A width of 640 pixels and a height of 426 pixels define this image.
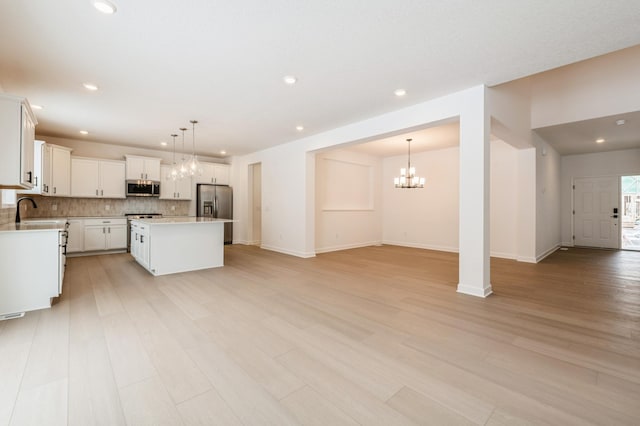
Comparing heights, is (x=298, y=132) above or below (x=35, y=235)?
above

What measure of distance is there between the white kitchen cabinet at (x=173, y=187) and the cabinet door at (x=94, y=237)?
157cm

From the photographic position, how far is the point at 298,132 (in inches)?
235

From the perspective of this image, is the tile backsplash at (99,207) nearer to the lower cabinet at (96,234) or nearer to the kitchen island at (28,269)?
the lower cabinet at (96,234)

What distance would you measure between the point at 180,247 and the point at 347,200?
466 cm

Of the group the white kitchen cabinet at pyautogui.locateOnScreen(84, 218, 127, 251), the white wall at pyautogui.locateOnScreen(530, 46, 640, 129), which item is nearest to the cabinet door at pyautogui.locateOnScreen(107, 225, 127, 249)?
the white kitchen cabinet at pyautogui.locateOnScreen(84, 218, 127, 251)

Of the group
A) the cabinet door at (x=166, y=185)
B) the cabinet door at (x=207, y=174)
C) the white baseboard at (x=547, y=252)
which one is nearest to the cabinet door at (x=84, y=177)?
the cabinet door at (x=166, y=185)

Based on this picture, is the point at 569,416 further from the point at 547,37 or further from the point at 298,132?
the point at 298,132

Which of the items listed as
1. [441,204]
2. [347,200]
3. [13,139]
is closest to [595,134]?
[441,204]

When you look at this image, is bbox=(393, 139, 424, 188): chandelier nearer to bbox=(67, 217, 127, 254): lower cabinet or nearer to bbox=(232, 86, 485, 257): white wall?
bbox=(232, 86, 485, 257): white wall

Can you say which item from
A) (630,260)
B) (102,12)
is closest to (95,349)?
(102,12)

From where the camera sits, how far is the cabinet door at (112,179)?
22.0 ft

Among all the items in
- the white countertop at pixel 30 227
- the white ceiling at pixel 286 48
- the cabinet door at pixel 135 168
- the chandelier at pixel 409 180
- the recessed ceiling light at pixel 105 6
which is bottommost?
the white countertop at pixel 30 227

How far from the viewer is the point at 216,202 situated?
8.28 m

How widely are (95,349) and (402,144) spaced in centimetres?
677
